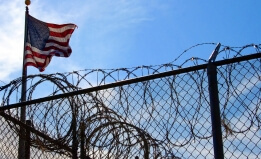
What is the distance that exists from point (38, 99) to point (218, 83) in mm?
1849

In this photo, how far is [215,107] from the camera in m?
3.71

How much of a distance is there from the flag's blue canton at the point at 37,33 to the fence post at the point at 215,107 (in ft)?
25.6

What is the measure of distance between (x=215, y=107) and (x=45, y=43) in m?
7.98

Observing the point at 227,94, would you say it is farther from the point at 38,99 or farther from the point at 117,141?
the point at 38,99

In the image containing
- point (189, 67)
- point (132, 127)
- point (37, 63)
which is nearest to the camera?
point (189, 67)

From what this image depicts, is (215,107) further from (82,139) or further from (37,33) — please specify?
(37,33)

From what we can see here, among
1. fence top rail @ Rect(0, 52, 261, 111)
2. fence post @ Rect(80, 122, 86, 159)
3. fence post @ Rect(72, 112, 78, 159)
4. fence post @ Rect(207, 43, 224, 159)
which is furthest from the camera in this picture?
fence post @ Rect(72, 112, 78, 159)

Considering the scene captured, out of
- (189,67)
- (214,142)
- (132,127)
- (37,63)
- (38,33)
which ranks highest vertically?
(38,33)

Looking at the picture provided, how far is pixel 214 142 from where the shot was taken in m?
3.66

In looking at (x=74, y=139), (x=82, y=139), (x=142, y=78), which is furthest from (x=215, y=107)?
(x=74, y=139)

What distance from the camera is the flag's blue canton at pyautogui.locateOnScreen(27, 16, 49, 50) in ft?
37.0

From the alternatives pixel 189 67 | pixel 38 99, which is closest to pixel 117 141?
pixel 38 99

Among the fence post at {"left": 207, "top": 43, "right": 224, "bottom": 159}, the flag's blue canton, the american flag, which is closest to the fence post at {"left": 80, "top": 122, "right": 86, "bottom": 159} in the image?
the fence post at {"left": 207, "top": 43, "right": 224, "bottom": 159}

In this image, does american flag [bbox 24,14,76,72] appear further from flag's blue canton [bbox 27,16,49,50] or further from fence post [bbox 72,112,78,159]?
fence post [bbox 72,112,78,159]
